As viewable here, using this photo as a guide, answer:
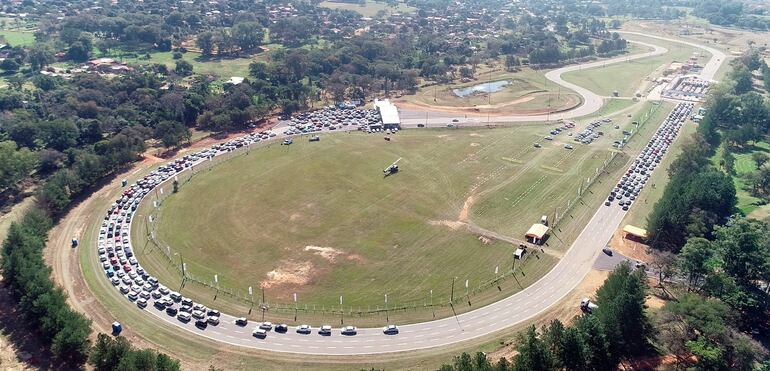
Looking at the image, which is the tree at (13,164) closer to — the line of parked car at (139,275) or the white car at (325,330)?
the line of parked car at (139,275)

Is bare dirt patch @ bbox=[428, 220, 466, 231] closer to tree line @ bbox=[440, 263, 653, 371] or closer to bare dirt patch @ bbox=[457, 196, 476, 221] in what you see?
bare dirt patch @ bbox=[457, 196, 476, 221]

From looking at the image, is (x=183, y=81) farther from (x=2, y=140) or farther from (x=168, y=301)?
(x=168, y=301)

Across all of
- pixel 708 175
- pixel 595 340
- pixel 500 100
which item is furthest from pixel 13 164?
pixel 708 175

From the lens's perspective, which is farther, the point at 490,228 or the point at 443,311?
the point at 490,228

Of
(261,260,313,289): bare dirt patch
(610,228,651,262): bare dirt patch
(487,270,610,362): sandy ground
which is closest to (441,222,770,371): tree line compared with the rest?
(487,270,610,362): sandy ground

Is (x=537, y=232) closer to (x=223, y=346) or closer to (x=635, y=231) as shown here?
(x=635, y=231)

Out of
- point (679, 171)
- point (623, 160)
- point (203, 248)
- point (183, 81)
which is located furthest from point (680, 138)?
point (183, 81)
